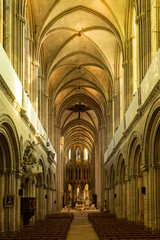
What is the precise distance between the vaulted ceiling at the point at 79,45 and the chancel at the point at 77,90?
8 centimetres

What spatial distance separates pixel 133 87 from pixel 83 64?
11.7 m

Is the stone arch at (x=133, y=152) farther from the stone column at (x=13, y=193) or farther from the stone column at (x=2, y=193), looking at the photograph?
the stone column at (x=2, y=193)

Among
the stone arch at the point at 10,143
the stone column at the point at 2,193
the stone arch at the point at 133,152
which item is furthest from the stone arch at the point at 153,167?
the stone column at the point at 2,193

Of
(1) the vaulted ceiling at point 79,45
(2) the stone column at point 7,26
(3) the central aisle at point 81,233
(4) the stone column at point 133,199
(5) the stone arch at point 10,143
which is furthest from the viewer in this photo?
(1) the vaulted ceiling at point 79,45

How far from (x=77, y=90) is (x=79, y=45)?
1125 centimetres

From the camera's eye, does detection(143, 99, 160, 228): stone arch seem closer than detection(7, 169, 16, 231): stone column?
Yes

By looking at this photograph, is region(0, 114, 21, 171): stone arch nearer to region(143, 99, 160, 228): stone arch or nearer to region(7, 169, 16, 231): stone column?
region(7, 169, 16, 231): stone column

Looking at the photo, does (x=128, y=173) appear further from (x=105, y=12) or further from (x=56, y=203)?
(x=56, y=203)

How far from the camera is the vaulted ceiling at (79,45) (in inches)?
931

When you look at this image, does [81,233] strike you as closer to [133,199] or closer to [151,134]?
[133,199]

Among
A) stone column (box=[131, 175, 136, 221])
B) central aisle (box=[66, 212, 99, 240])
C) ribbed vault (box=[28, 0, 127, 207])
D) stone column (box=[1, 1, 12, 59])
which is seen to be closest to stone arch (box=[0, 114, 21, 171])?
stone column (box=[1, 1, 12, 59])

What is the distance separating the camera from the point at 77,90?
40.9 m

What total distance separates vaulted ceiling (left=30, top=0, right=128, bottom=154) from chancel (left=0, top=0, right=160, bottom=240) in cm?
8

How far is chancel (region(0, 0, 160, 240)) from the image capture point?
50.5 ft
